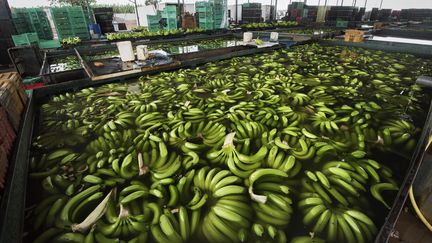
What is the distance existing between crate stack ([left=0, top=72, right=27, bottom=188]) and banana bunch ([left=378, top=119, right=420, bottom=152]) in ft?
14.6

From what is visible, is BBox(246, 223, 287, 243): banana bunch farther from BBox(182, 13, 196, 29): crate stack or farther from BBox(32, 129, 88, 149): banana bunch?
BBox(182, 13, 196, 29): crate stack

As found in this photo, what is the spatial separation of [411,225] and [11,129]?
4.84 metres

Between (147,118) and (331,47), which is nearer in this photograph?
(147,118)

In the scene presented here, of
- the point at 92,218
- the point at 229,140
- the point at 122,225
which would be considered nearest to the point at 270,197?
the point at 229,140

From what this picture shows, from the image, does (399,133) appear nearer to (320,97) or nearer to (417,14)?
(320,97)

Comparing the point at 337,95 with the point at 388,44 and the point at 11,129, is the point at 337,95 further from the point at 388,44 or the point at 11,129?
the point at 388,44

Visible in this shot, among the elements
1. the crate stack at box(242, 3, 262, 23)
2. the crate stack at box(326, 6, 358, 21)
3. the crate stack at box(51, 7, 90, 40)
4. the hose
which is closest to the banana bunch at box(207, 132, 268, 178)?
the hose

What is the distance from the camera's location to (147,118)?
3.20 m

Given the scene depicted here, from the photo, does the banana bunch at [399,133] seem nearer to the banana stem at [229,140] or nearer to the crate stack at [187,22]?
the banana stem at [229,140]

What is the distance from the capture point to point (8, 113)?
2795 millimetres

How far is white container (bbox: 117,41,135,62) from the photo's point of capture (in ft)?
18.4

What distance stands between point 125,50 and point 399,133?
241 inches

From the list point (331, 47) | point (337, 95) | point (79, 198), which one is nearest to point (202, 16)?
point (331, 47)

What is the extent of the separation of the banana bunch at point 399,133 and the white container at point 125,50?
5.82 meters
